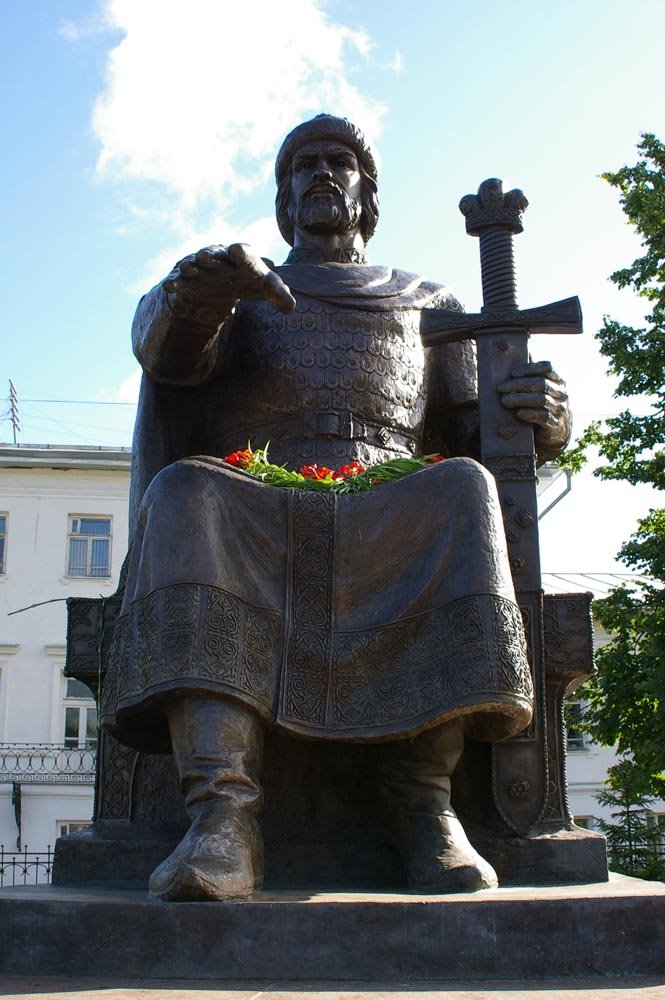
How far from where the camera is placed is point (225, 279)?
3904 mm

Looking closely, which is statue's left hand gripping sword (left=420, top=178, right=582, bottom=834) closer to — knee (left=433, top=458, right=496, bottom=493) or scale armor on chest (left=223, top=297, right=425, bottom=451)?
scale armor on chest (left=223, top=297, right=425, bottom=451)

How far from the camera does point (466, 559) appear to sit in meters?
3.53

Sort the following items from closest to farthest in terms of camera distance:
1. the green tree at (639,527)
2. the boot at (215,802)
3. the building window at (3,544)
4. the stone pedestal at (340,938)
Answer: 1. the stone pedestal at (340,938)
2. the boot at (215,802)
3. the green tree at (639,527)
4. the building window at (3,544)

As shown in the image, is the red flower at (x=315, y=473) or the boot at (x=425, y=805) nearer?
the boot at (x=425, y=805)

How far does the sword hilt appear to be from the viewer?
4676 millimetres

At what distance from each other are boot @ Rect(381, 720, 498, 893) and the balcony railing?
2078 centimetres

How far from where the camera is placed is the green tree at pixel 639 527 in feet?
46.1

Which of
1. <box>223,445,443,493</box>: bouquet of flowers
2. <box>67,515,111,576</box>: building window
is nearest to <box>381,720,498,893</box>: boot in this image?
<box>223,445,443,493</box>: bouquet of flowers

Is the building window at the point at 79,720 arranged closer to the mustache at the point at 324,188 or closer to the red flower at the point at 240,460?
the mustache at the point at 324,188

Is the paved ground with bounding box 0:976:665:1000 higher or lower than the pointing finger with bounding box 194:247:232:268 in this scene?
lower

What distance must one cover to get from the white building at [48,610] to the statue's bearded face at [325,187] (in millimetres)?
18453

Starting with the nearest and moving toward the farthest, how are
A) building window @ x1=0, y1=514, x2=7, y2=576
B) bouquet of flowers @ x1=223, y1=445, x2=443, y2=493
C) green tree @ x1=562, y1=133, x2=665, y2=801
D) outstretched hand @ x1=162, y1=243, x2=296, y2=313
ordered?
outstretched hand @ x1=162, y1=243, x2=296, y2=313, bouquet of flowers @ x1=223, y1=445, x2=443, y2=493, green tree @ x1=562, y1=133, x2=665, y2=801, building window @ x1=0, y1=514, x2=7, y2=576

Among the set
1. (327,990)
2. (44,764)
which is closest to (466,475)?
(327,990)

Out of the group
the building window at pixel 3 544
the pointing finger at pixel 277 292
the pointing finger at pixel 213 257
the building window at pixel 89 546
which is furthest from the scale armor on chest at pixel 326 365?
the building window at pixel 3 544
